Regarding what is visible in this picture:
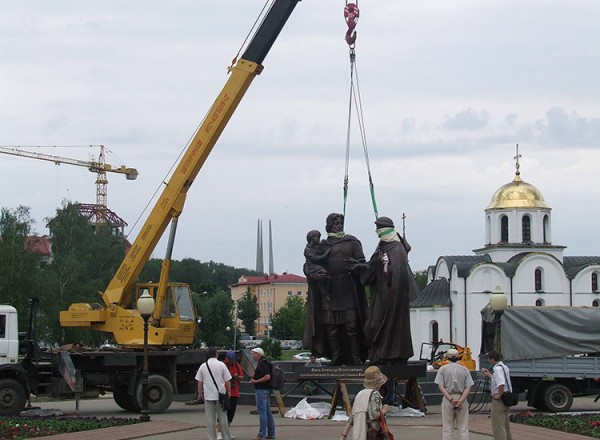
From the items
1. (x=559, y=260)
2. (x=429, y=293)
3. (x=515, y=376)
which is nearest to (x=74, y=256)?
(x=429, y=293)

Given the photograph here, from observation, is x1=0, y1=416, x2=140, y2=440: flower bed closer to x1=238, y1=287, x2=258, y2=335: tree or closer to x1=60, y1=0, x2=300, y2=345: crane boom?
x1=60, y1=0, x2=300, y2=345: crane boom

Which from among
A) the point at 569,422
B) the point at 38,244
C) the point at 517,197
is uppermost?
the point at 517,197

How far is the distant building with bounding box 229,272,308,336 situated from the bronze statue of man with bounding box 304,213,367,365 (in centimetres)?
12689

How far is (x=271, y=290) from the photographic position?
15325 cm

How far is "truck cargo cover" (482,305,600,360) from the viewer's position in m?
25.8

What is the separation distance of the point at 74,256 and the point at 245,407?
4228cm

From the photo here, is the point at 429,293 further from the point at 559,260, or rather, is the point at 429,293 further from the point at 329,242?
the point at 329,242

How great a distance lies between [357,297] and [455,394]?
7449 millimetres

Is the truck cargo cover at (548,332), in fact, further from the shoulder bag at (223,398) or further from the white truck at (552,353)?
the shoulder bag at (223,398)

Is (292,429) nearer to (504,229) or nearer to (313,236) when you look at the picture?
(313,236)

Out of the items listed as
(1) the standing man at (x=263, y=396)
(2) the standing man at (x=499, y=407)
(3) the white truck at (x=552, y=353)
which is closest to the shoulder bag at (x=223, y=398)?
(1) the standing man at (x=263, y=396)

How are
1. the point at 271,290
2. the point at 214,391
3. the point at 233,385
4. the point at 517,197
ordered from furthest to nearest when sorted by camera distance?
the point at 271,290, the point at 517,197, the point at 233,385, the point at 214,391

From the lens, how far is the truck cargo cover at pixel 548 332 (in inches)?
1014

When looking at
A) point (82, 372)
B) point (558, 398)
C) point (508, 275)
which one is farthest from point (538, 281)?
point (82, 372)
